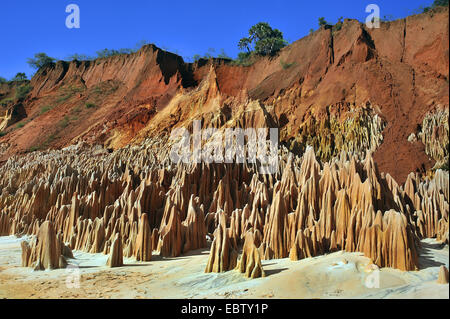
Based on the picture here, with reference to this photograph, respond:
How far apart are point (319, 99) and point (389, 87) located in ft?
13.1

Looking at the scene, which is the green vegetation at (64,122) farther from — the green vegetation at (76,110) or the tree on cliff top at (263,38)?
the tree on cliff top at (263,38)

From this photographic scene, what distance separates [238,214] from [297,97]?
48.5 feet

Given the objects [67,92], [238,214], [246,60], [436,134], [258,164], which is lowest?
[238,214]

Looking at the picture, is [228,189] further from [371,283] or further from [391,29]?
[391,29]

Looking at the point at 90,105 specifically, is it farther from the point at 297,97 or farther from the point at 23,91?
the point at 297,97

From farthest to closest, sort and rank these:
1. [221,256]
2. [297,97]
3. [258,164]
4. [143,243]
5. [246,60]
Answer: [246,60], [297,97], [258,164], [143,243], [221,256]

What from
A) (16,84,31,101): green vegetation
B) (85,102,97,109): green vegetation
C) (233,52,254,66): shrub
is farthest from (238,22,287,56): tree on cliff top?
(16,84,31,101): green vegetation

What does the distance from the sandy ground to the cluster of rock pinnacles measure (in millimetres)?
356

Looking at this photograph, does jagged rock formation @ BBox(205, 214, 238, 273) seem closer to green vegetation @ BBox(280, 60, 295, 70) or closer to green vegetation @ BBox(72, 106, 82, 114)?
green vegetation @ BBox(280, 60, 295, 70)

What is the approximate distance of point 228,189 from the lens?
50.0 feet

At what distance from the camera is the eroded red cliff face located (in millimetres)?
18891

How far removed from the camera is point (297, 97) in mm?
24516

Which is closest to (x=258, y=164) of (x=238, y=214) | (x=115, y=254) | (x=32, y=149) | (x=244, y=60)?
(x=238, y=214)

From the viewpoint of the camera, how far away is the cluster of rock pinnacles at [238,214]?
8289 millimetres
